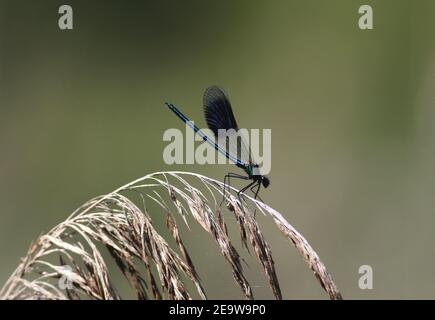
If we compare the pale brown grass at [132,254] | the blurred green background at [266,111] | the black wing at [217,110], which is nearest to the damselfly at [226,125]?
the black wing at [217,110]

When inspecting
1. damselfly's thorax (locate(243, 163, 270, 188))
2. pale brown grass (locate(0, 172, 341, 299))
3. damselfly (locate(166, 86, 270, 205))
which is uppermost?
damselfly (locate(166, 86, 270, 205))

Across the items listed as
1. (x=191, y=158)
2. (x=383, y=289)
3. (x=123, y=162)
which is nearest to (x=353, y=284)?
(x=383, y=289)

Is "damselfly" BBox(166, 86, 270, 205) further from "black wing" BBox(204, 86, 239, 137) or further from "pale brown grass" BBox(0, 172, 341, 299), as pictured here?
"pale brown grass" BBox(0, 172, 341, 299)

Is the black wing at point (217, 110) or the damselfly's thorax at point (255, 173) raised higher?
the black wing at point (217, 110)

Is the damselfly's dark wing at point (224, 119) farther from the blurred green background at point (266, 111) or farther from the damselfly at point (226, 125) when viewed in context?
the blurred green background at point (266, 111)

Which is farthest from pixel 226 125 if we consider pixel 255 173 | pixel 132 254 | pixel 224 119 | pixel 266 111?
pixel 266 111

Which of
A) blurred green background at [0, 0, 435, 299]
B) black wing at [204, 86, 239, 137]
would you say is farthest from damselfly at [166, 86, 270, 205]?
blurred green background at [0, 0, 435, 299]

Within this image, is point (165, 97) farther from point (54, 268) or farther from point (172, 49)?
point (54, 268)
